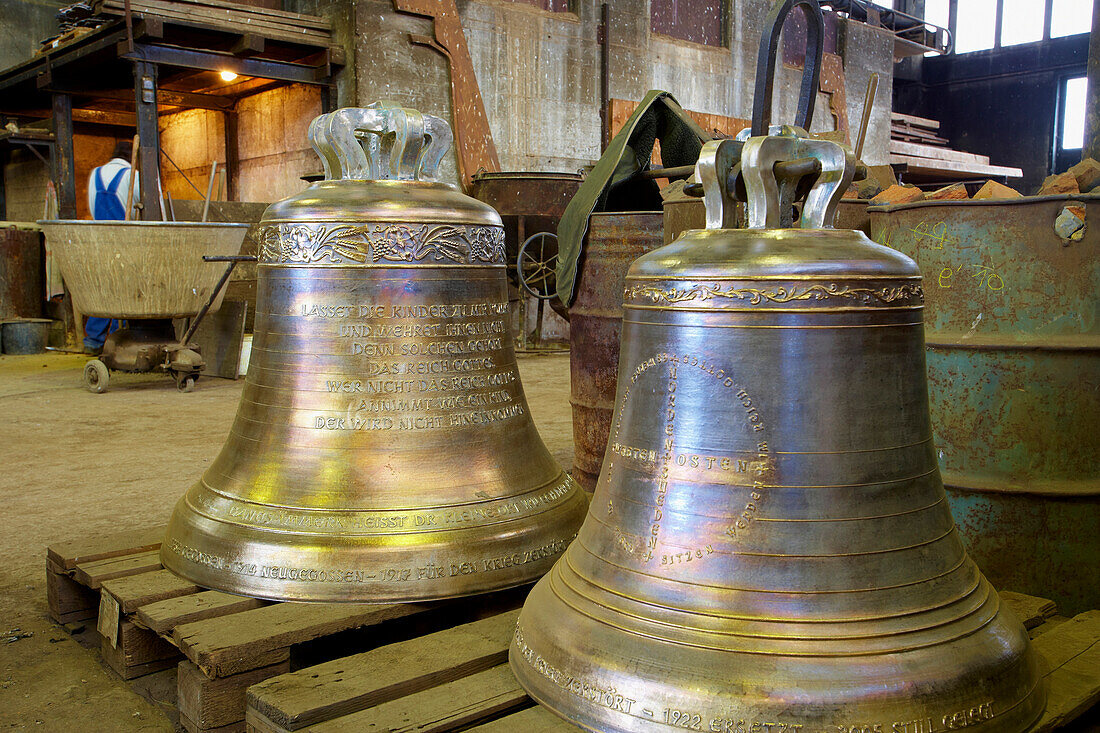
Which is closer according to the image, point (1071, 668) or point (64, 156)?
point (1071, 668)

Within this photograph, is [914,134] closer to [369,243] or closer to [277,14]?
[277,14]

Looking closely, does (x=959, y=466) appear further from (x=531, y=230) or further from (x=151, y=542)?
(x=531, y=230)

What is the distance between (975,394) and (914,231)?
1.65ft

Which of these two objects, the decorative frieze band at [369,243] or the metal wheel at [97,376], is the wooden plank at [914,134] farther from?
the decorative frieze band at [369,243]

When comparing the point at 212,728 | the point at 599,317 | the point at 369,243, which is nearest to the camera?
the point at 212,728

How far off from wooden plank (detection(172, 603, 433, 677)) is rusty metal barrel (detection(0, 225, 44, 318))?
36.9ft

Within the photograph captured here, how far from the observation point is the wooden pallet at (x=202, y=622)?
1.91 m

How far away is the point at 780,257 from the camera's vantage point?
144cm

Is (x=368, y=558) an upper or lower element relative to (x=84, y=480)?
upper

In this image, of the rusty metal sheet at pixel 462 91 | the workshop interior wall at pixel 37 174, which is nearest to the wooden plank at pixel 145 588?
the rusty metal sheet at pixel 462 91

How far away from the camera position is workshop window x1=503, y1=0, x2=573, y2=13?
1095 cm

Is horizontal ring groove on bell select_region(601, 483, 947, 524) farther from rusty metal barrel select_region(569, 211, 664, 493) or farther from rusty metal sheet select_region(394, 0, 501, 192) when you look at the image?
rusty metal sheet select_region(394, 0, 501, 192)

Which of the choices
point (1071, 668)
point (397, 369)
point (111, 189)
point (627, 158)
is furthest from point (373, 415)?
point (111, 189)

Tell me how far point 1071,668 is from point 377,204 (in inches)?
67.3
